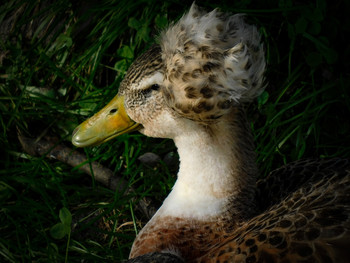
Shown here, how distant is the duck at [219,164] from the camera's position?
5.14ft

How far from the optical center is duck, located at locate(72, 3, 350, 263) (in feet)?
5.14

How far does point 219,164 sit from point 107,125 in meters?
0.51

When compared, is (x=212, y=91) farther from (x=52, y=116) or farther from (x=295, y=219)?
(x=52, y=116)

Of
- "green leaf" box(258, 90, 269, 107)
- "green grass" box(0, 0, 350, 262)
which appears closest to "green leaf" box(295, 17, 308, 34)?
"green grass" box(0, 0, 350, 262)

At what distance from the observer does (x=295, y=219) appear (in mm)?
1592

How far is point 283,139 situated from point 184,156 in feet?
3.20

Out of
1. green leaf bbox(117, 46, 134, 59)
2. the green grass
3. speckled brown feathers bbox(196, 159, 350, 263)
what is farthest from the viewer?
green leaf bbox(117, 46, 134, 59)

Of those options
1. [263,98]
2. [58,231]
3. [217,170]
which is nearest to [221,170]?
[217,170]

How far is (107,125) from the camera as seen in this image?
2068 millimetres

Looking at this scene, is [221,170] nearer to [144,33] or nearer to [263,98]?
[263,98]

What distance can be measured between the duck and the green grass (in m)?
0.63

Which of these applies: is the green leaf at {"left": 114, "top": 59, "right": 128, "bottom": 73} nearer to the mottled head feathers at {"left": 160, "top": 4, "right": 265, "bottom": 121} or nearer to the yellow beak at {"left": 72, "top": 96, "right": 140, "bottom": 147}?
the yellow beak at {"left": 72, "top": 96, "right": 140, "bottom": 147}

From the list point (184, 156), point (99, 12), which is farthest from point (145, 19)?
point (184, 156)

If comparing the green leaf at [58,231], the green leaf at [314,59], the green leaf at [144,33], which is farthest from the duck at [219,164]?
the green leaf at [144,33]
